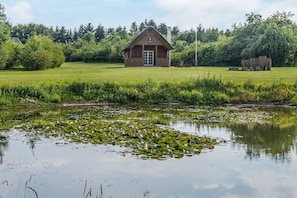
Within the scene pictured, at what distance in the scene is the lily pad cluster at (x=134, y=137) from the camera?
11.7 metres

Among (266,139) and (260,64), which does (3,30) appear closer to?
(260,64)

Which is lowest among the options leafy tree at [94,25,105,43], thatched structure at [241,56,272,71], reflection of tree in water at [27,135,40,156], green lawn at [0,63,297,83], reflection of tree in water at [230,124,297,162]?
reflection of tree in water at [230,124,297,162]

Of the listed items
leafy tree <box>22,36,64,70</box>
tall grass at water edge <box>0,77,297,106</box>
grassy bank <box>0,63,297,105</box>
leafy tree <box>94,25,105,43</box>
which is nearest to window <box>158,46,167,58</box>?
leafy tree <box>22,36,64,70</box>

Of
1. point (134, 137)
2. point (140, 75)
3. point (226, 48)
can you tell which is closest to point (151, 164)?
point (134, 137)

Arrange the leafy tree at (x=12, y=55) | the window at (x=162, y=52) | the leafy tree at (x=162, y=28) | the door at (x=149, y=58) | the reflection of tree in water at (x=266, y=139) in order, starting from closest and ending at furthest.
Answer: the reflection of tree in water at (x=266, y=139)
the leafy tree at (x=12, y=55)
the window at (x=162, y=52)
the door at (x=149, y=58)
the leafy tree at (x=162, y=28)

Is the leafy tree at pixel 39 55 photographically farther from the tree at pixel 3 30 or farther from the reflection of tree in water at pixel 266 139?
the reflection of tree in water at pixel 266 139

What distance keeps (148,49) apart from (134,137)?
103ft

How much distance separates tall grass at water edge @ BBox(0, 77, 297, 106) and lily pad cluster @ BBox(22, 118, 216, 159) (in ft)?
23.2

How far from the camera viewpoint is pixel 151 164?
1066 centimetres

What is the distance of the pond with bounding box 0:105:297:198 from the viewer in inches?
349

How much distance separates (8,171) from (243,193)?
493 centimetres

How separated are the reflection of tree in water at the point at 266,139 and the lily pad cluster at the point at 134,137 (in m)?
1.14

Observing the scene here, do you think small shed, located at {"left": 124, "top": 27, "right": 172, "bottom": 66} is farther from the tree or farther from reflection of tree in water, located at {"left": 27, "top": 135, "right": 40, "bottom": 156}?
reflection of tree in water, located at {"left": 27, "top": 135, "right": 40, "bottom": 156}

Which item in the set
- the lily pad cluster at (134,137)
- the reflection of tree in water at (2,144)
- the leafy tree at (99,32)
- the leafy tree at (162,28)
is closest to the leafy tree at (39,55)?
the lily pad cluster at (134,137)
